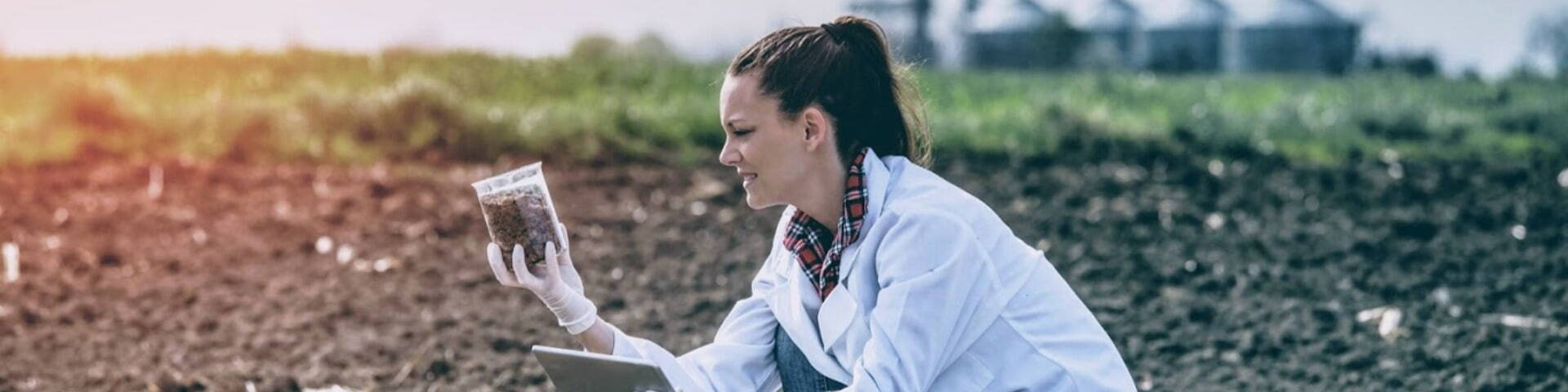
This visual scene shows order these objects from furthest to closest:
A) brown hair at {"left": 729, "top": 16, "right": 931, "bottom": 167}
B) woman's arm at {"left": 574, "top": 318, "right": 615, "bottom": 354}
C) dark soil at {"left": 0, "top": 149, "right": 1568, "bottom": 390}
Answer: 1. dark soil at {"left": 0, "top": 149, "right": 1568, "bottom": 390}
2. woman's arm at {"left": 574, "top": 318, "right": 615, "bottom": 354}
3. brown hair at {"left": 729, "top": 16, "right": 931, "bottom": 167}

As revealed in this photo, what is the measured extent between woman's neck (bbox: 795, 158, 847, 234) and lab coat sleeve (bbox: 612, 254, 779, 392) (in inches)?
Result: 10.7

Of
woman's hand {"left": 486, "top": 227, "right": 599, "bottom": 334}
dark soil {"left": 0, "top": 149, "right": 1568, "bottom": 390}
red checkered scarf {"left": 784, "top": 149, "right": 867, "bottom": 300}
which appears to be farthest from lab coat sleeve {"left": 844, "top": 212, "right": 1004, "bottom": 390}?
dark soil {"left": 0, "top": 149, "right": 1568, "bottom": 390}

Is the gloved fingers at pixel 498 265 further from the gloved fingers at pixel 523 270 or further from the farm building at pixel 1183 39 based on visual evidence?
the farm building at pixel 1183 39

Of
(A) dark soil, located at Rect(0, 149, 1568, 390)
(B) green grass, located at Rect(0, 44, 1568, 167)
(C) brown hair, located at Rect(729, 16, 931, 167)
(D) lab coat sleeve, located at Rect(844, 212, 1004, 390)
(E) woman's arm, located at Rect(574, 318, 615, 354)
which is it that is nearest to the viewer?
(D) lab coat sleeve, located at Rect(844, 212, 1004, 390)

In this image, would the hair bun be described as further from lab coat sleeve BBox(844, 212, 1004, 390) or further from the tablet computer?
the tablet computer

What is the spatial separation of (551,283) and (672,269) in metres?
3.74

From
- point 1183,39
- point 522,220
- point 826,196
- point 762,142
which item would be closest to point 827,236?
point 826,196

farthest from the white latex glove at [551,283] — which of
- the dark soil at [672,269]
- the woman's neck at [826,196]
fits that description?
the dark soil at [672,269]

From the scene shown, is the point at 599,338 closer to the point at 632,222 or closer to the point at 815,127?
the point at 815,127

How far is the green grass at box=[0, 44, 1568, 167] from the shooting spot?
9.75 metres

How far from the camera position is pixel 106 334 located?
5.44m

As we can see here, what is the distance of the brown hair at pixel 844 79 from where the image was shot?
250 centimetres

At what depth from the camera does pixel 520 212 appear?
258 cm

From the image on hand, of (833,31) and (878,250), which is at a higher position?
(833,31)
